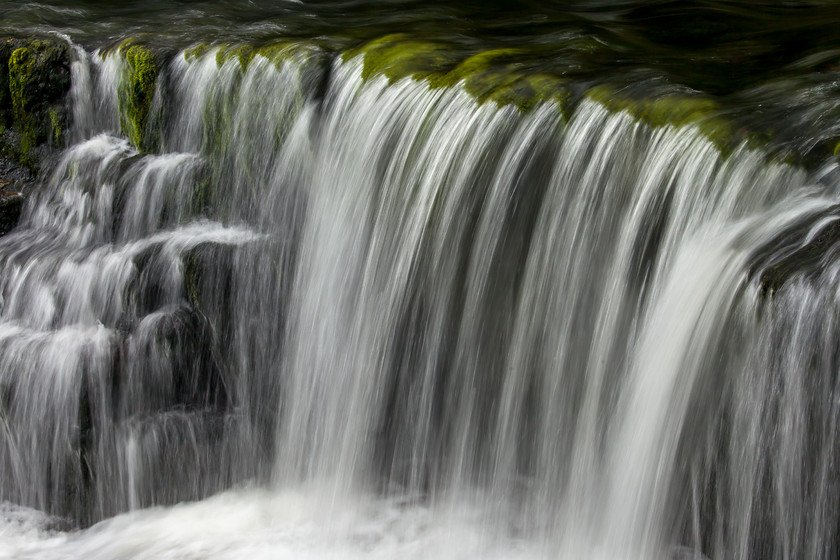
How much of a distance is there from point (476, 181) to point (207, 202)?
207cm

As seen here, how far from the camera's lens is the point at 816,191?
14.6 ft

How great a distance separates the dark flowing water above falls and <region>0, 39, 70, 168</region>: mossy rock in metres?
0.45

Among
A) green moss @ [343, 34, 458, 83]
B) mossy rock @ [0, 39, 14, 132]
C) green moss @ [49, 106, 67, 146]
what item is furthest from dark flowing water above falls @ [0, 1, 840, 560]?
mossy rock @ [0, 39, 14, 132]

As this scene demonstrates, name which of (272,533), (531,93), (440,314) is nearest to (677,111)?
(531,93)

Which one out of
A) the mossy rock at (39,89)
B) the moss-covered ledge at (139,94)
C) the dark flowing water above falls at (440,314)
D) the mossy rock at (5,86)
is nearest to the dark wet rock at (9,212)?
the dark flowing water above falls at (440,314)

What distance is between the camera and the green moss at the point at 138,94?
722cm

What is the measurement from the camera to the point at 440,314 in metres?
5.43

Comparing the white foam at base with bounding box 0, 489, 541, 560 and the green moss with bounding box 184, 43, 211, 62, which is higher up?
the green moss with bounding box 184, 43, 211, 62

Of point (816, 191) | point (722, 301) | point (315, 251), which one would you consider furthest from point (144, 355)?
point (816, 191)

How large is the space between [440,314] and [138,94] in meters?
3.12

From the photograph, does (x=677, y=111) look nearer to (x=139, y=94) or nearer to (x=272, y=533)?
(x=272, y=533)

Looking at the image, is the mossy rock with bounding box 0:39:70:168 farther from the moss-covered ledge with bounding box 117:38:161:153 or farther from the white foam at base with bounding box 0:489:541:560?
the white foam at base with bounding box 0:489:541:560

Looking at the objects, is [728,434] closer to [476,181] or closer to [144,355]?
[476,181]

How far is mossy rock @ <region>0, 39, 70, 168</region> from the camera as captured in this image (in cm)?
755
